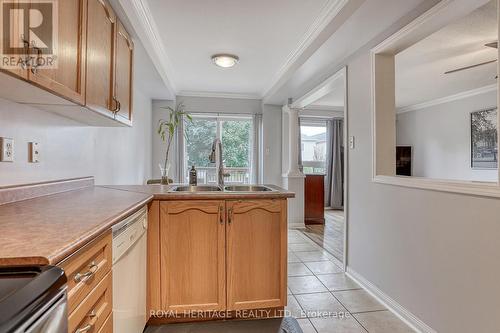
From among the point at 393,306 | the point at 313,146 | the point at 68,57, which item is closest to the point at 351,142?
the point at 393,306

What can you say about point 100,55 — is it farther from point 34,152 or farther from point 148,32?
point 148,32

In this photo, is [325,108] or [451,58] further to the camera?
Answer: [325,108]

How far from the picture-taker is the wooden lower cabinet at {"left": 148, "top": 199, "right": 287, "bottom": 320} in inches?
71.3

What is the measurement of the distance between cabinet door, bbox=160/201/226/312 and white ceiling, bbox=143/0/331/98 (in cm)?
166

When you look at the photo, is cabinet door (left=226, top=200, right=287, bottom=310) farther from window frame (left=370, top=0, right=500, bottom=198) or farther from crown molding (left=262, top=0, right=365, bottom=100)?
crown molding (left=262, top=0, right=365, bottom=100)

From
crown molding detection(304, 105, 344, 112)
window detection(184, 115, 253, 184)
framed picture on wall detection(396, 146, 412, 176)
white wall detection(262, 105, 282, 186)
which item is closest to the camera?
white wall detection(262, 105, 282, 186)

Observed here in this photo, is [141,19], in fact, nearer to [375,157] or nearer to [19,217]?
[19,217]

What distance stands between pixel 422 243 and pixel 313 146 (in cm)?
502

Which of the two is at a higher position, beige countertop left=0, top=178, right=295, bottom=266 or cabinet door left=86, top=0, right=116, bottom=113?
cabinet door left=86, top=0, right=116, bottom=113

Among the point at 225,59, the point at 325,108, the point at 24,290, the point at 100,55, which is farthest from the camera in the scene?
the point at 325,108

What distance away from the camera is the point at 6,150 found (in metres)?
1.30

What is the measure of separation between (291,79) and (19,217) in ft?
10.6

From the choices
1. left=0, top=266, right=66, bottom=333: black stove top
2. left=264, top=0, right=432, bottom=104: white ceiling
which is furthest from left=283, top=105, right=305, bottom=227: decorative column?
left=0, top=266, right=66, bottom=333: black stove top

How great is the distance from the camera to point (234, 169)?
5.43 meters
